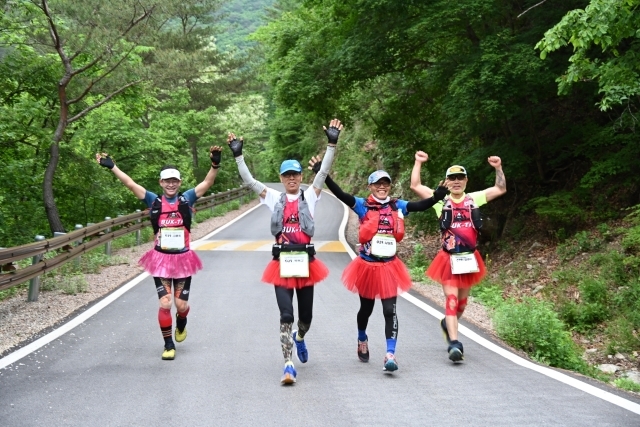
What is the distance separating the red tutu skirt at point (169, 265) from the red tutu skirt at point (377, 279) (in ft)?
5.65

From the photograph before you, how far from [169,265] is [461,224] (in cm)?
309

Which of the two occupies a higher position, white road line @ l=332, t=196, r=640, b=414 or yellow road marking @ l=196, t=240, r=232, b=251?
white road line @ l=332, t=196, r=640, b=414

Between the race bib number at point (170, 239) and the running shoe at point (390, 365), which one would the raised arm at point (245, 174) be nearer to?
the race bib number at point (170, 239)

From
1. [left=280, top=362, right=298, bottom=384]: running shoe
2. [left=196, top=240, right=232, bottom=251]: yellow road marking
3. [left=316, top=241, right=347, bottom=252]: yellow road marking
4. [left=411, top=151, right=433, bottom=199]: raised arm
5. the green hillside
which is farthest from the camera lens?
the green hillside

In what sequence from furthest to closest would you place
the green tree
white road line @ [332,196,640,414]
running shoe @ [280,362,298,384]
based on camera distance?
the green tree
running shoe @ [280,362,298,384]
white road line @ [332,196,640,414]

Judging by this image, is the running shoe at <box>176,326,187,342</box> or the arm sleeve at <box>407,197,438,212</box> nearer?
the arm sleeve at <box>407,197,438,212</box>

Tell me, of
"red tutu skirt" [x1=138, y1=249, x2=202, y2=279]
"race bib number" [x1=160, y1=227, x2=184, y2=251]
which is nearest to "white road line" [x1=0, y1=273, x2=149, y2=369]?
"red tutu skirt" [x1=138, y1=249, x2=202, y2=279]

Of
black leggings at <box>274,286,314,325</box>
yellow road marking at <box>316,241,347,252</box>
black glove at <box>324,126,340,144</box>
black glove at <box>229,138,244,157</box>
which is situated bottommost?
yellow road marking at <box>316,241,347,252</box>

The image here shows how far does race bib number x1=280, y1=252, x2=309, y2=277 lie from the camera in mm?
6609

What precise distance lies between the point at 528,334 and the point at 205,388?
400cm

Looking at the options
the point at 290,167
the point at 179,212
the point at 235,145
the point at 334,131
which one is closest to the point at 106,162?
the point at 179,212

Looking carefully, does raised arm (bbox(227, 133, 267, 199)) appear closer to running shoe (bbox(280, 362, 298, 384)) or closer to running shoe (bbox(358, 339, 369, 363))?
running shoe (bbox(280, 362, 298, 384))

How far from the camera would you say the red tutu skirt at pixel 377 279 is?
275 inches

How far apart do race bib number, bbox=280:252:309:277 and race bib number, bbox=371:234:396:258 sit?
79cm
